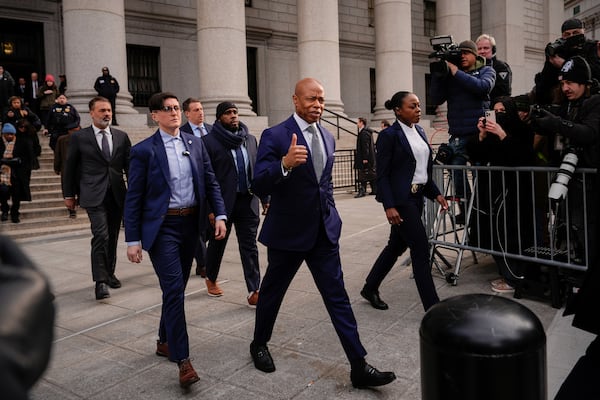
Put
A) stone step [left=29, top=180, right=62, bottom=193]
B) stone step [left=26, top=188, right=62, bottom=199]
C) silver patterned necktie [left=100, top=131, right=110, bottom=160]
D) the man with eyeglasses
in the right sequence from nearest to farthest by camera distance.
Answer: the man with eyeglasses
silver patterned necktie [left=100, top=131, right=110, bottom=160]
stone step [left=26, top=188, right=62, bottom=199]
stone step [left=29, top=180, right=62, bottom=193]

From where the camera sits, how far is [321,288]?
3789mm

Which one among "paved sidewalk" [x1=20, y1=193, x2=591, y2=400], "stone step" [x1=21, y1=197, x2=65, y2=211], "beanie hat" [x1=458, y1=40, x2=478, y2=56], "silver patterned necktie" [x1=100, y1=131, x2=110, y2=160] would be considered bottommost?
"paved sidewalk" [x1=20, y1=193, x2=591, y2=400]

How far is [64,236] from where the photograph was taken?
10227mm

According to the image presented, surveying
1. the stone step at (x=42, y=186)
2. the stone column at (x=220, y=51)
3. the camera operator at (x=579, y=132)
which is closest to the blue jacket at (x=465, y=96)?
the camera operator at (x=579, y=132)

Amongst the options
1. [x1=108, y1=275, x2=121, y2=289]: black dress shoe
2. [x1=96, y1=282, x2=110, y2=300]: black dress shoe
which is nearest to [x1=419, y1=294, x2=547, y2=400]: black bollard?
[x1=96, y1=282, x2=110, y2=300]: black dress shoe

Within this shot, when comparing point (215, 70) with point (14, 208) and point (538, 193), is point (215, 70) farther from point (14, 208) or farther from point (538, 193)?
point (538, 193)

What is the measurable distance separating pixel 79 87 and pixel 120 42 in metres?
1.59

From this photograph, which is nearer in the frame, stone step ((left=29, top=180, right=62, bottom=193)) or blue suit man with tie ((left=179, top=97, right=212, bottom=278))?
blue suit man with tie ((left=179, top=97, right=212, bottom=278))

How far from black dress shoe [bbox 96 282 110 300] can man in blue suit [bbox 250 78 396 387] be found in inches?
108

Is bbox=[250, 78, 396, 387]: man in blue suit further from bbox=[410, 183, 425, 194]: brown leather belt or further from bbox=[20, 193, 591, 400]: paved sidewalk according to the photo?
bbox=[410, 183, 425, 194]: brown leather belt

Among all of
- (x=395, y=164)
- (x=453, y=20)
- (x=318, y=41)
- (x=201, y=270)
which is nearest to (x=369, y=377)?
(x=395, y=164)

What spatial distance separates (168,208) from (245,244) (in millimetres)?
1721

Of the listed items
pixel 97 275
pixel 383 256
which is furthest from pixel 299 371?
pixel 97 275

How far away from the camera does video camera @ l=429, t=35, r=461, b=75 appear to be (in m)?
6.07
